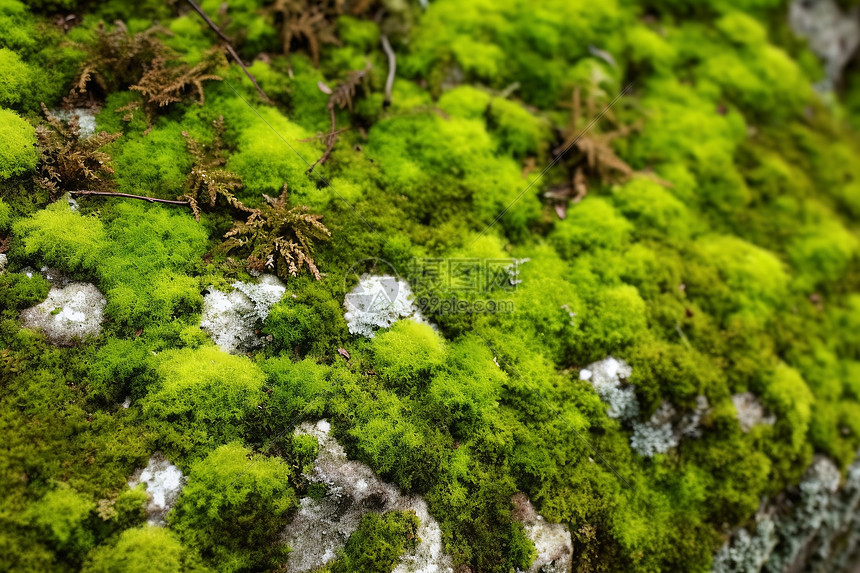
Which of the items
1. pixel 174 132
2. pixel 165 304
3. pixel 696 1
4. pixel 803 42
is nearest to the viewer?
pixel 165 304

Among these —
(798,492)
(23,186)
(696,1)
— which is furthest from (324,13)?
(798,492)

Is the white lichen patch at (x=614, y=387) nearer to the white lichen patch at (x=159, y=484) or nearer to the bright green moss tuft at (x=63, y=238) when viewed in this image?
the white lichen patch at (x=159, y=484)

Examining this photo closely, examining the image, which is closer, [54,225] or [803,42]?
[54,225]

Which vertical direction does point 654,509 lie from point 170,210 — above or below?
below

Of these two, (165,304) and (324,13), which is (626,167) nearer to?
(324,13)

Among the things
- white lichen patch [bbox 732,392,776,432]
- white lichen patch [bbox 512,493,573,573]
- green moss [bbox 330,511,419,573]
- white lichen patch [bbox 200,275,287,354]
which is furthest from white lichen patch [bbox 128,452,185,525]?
white lichen patch [bbox 732,392,776,432]

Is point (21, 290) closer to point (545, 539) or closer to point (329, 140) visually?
point (329, 140)

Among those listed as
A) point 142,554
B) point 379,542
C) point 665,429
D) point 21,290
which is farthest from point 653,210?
point 21,290
